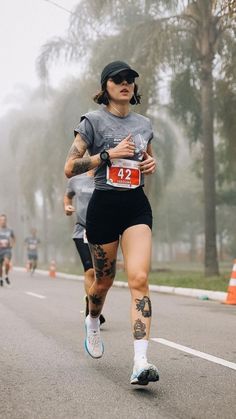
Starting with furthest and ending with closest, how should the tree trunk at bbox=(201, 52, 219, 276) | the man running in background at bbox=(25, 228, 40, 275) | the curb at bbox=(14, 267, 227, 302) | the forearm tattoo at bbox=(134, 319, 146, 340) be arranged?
the man running in background at bbox=(25, 228, 40, 275)
the tree trunk at bbox=(201, 52, 219, 276)
the curb at bbox=(14, 267, 227, 302)
the forearm tattoo at bbox=(134, 319, 146, 340)

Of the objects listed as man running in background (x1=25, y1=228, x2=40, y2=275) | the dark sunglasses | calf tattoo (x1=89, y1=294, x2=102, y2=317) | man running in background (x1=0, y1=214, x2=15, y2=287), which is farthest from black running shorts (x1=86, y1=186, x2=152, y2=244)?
man running in background (x1=25, y1=228, x2=40, y2=275)

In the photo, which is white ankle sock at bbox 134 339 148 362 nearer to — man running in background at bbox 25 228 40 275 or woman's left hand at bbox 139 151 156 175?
woman's left hand at bbox 139 151 156 175

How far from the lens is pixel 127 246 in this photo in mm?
4586

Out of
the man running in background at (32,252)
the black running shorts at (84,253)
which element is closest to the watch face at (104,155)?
the black running shorts at (84,253)

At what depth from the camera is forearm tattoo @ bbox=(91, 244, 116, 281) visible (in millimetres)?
4801

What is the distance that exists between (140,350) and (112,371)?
2.45ft

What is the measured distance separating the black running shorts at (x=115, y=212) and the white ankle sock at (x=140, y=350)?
2.43 feet

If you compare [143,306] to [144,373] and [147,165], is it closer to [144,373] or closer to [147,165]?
[144,373]

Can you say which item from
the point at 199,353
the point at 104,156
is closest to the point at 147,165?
the point at 104,156

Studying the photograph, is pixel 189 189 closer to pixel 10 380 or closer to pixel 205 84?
pixel 205 84

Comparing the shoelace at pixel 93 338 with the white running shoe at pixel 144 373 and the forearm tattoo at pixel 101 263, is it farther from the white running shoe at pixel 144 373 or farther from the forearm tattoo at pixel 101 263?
the white running shoe at pixel 144 373

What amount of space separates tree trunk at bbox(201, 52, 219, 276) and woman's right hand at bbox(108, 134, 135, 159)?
13.4 m

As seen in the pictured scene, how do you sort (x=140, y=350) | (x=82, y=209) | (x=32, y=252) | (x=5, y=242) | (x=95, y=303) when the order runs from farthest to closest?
(x=32, y=252) → (x=5, y=242) → (x=82, y=209) → (x=95, y=303) → (x=140, y=350)

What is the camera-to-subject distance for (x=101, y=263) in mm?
4832
